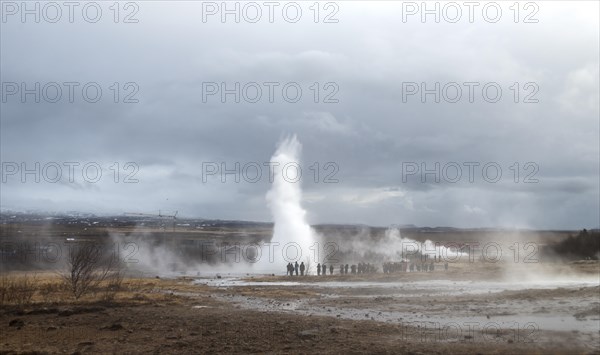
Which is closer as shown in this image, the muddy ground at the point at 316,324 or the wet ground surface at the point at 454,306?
the muddy ground at the point at 316,324

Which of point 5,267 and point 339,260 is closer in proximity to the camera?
point 5,267

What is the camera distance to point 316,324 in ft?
67.6

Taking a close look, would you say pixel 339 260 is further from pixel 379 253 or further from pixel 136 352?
pixel 136 352

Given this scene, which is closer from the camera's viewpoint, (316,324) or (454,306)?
(316,324)

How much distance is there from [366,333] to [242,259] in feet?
203

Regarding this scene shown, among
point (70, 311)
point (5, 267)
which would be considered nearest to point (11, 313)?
point (70, 311)

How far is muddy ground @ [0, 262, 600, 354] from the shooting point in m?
16.5

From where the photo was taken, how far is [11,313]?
24172mm

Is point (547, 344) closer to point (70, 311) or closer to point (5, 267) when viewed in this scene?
point (70, 311)

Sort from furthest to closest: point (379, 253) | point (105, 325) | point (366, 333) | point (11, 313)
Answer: point (379, 253) → point (11, 313) → point (105, 325) → point (366, 333)

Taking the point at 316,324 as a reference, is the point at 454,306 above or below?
below

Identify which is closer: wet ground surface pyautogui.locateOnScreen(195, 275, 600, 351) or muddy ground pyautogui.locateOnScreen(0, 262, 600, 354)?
muddy ground pyautogui.locateOnScreen(0, 262, 600, 354)

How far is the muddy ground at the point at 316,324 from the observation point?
16.5 metres

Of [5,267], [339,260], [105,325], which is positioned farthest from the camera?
[339,260]
